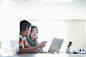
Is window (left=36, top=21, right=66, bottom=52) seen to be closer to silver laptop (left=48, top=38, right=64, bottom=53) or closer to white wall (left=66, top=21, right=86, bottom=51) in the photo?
white wall (left=66, top=21, right=86, bottom=51)

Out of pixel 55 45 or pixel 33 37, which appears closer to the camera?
pixel 55 45

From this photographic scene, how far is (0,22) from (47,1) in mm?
3443

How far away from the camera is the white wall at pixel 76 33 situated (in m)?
8.00

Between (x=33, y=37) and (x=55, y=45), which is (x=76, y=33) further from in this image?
(x=55, y=45)

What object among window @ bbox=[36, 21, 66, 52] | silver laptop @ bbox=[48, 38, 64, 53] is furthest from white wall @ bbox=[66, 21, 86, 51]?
silver laptop @ bbox=[48, 38, 64, 53]

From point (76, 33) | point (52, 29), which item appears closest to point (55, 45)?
point (52, 29)

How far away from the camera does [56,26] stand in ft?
26.9

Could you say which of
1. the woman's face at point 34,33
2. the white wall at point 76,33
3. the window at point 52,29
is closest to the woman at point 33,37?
the woman's face at point 34,33

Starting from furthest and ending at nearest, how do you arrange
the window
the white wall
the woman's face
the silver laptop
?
the window
the white wall
the woman's face
the silver laptop

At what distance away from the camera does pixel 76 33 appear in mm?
8094

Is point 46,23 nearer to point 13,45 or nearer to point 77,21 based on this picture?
point 77,21

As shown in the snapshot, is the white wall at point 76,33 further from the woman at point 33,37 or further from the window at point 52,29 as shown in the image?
the woman at point 33,37

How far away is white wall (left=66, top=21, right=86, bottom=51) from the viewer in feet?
26.2

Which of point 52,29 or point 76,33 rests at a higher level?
point 52,29
